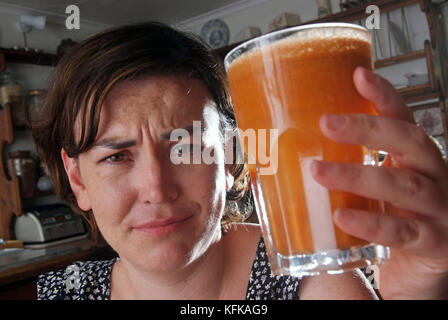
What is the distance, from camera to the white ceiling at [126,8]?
4.58m

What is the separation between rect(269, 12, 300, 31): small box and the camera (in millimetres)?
4570

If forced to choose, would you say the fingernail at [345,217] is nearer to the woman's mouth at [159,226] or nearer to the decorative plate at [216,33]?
the woman's mouth at [159,226]

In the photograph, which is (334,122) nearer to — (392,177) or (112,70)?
(392,177)

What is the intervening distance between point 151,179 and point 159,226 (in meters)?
0.10

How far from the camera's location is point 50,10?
4.74 metres

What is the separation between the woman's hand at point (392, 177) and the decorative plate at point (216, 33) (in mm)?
4963

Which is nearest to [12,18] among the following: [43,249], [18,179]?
[18,179]

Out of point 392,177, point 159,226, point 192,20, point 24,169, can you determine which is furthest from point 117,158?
point 192,20

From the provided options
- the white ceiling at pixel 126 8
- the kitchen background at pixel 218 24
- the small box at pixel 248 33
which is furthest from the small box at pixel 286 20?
the white ceiling at pixel 126 8

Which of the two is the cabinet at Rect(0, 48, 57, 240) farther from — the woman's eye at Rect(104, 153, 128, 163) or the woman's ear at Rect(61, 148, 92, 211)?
the woman's eye at Rect(104, 153, 128, 163)

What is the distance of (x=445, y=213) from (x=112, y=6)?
475 cm

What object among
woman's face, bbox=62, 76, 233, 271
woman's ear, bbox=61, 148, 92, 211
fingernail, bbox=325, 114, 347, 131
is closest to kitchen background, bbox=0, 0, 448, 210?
woman's ear, bbox=61, 148, 92, 211

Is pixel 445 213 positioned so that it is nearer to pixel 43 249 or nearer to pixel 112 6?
pixel 43 249

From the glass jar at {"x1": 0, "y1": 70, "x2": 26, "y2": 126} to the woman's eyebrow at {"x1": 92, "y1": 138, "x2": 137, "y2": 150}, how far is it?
365 centimetres
